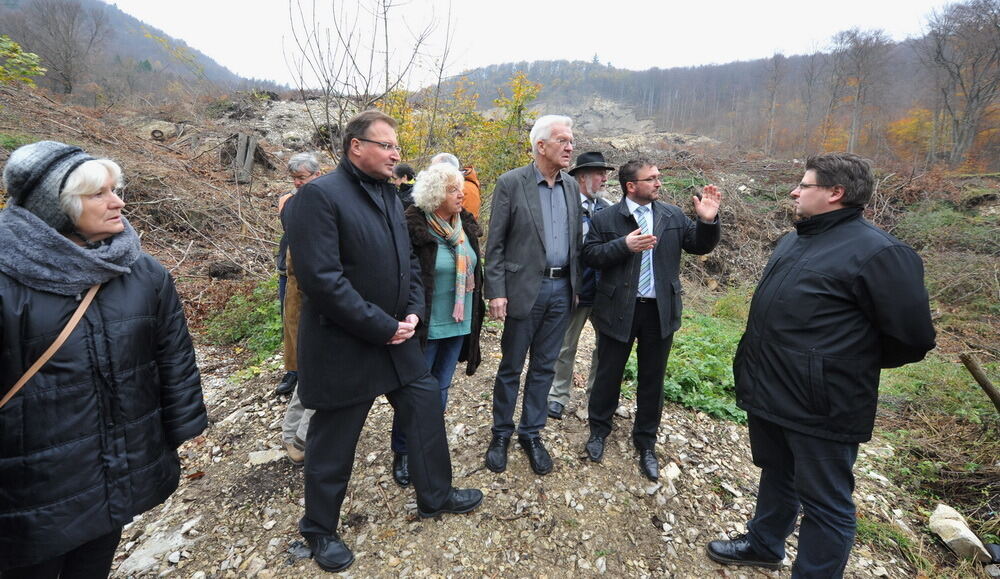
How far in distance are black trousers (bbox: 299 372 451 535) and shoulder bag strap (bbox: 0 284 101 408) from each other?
98cm

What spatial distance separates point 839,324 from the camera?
183cm

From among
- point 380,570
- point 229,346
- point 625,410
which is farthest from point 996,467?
point 229,346

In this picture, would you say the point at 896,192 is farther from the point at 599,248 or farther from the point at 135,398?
the point at 135,398

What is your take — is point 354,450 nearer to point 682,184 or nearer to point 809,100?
point 682,184

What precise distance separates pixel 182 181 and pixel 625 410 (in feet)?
35.6

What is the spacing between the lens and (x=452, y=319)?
264 cm

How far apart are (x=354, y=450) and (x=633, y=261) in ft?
6.59

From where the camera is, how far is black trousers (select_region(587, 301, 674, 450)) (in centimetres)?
281

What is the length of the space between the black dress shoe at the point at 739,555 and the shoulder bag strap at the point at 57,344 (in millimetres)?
3119

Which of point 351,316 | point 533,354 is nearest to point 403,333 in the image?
point 351,316

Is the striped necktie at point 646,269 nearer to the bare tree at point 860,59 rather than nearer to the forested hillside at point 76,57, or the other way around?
the forested hillside at point 76,57

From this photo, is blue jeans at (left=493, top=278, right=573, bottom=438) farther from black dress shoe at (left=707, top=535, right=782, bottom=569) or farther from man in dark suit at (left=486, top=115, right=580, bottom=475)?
black dress shoe at (left=707, top=535, right=782, bottom=569)

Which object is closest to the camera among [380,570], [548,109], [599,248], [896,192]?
[380,570]

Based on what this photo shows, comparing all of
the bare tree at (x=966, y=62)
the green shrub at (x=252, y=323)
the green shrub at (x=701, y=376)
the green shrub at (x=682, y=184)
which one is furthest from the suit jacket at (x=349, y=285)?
the bare tree at (x=966, y=62)
